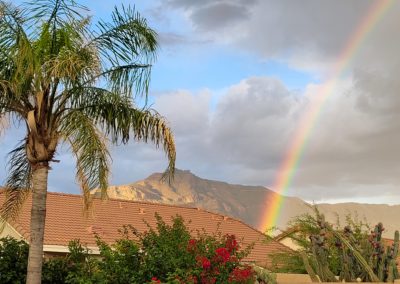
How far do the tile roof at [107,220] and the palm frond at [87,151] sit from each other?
39.9 feet

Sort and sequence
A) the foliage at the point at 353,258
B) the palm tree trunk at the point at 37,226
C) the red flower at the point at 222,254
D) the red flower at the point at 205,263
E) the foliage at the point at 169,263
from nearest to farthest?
the foliage at the point at 353,258 → the palm tree trunk at the point at 37,226 → the red flower at the point at 205,263 → the foliage at the point at 169,263 → the red flower at the point at 222,254

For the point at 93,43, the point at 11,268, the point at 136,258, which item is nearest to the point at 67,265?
the point at 11,268

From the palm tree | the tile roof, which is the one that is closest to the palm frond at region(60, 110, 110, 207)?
the palm tree

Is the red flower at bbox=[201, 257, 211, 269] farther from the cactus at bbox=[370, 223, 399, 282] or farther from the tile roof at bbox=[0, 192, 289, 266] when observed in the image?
the tile roof at bbox=[0, 192, 289, 266]

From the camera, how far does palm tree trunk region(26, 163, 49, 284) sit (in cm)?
1521

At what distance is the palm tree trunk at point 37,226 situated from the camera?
15211 mm

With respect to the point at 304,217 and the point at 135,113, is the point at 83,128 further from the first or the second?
the point at 304,217

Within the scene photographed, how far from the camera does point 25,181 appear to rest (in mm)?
18891

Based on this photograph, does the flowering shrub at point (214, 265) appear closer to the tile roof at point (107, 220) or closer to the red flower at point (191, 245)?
the red flower at point (191, 245)

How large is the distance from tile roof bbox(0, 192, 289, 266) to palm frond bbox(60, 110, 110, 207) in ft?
39.9

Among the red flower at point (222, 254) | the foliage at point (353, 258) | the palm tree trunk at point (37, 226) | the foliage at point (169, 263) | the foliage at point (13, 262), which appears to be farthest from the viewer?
the foliage at point (13, 262)

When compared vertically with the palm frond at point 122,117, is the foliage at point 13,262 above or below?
below

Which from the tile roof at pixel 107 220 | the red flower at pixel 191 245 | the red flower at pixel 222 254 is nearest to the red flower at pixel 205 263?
the red flower at pixel 222 254

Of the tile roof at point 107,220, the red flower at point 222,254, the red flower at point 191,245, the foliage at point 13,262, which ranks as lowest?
the foliage at point 13,262
